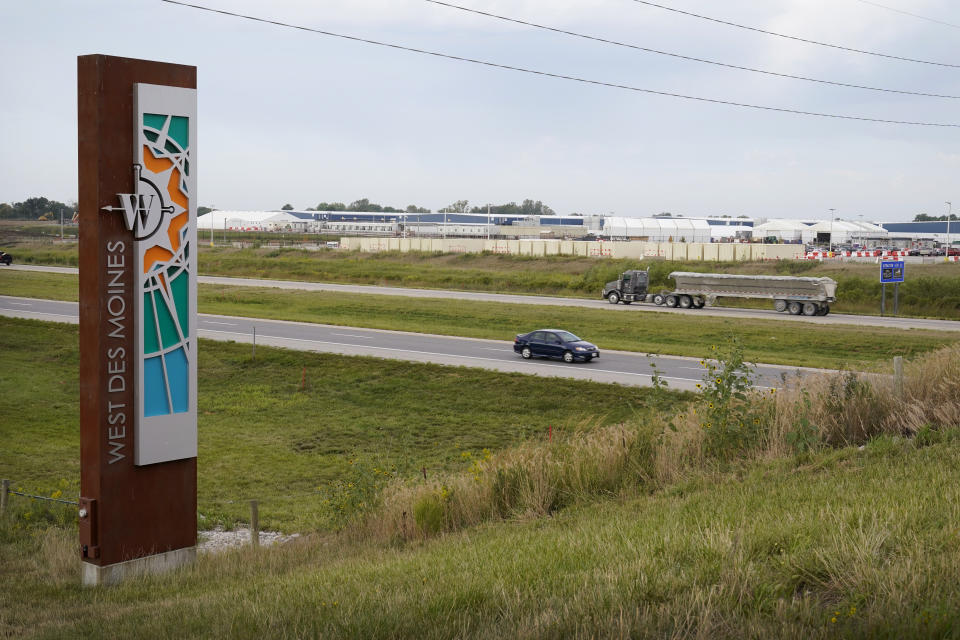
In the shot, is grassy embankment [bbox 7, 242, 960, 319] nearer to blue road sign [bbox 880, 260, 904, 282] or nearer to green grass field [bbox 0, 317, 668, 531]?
blue road sign [bbox 880, 260, 904, 282]

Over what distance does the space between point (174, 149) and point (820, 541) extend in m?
9.47

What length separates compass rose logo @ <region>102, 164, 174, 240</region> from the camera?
447 inches

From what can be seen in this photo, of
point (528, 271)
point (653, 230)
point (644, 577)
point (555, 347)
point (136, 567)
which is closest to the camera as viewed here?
point (644, 577)

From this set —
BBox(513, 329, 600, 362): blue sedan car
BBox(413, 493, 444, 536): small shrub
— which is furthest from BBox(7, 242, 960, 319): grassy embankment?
BBox(413, 493, 444, 536): small shrub

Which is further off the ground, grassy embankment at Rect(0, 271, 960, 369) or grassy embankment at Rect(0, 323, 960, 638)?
grassy embankment at Rect(0, 323, 960, 638)

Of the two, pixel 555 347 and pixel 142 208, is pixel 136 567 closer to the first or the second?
pixel 142 208

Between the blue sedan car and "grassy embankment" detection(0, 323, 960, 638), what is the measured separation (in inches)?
748

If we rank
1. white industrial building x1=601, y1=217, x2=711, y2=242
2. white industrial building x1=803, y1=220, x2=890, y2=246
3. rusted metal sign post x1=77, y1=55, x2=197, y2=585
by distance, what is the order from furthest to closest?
white industrial building x1=601, y1=217, x2=711, y2=242 < white industrial building x1=803, y1=220, x2=890, y2=246 < rusted metal sign post x1=77, y1=55, x2=197, y2=585

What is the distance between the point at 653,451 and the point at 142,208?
7388mm

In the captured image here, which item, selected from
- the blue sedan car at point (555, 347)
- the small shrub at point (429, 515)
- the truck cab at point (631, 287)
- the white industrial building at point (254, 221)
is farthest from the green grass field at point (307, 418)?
the white industrial building at point (254, 221)

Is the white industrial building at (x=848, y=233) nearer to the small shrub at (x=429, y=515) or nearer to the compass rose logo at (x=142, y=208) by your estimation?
the small shrub at (x=429, y=515)

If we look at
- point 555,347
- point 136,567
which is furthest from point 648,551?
point 555,347

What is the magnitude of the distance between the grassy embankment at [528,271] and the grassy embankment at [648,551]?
43.4 metres

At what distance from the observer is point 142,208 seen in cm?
1152
